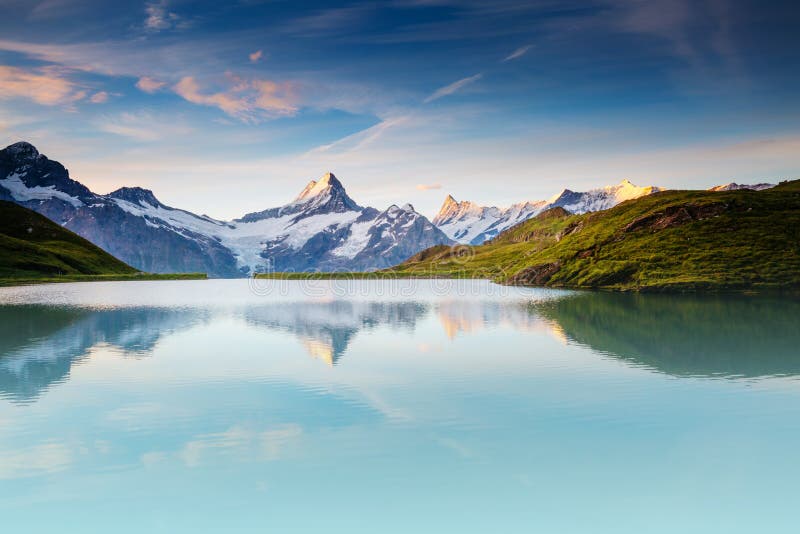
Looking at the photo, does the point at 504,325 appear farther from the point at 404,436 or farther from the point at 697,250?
the point at 697,250

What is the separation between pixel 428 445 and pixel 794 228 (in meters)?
Answer: 178

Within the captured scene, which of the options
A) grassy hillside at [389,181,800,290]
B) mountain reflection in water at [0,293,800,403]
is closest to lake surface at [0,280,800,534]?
mountain reflection in water at [0,293,800,403]

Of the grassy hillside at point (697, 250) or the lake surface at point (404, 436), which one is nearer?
the lake surface at point (404, 436)

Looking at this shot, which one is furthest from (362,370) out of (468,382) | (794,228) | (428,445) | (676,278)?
(794,228)

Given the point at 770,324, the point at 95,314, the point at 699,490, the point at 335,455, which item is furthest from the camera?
the point at 95,314

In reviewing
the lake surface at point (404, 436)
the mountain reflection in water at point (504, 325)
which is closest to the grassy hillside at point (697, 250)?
the mountain reflection in water at point (504, 325)

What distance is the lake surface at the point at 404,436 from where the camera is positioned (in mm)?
20297

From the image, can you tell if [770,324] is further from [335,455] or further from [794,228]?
[794,228]

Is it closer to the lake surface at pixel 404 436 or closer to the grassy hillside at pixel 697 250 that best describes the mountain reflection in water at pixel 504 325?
the lake surface at pixel 404 436

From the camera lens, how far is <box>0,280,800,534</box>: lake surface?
2030 centimetres

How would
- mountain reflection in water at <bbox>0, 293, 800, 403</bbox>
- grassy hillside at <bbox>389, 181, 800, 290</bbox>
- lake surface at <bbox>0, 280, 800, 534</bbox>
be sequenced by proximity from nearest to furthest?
lake surface at <bbox>0, 280, 800, 534</bbox> → mountain reflection in water at <bbox>0, 293, 800, 403</bbox> → grassy hillside at <bbox>389, 181, 800, 290</bbox>

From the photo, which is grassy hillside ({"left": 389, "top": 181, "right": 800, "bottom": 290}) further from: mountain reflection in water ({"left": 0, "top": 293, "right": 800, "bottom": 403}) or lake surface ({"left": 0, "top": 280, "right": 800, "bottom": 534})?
lake surface ({"left": 0, "top": 280, "right": 800, "bottom": 534})

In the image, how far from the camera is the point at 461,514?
20.0 m

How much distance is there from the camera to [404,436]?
28.2 m
